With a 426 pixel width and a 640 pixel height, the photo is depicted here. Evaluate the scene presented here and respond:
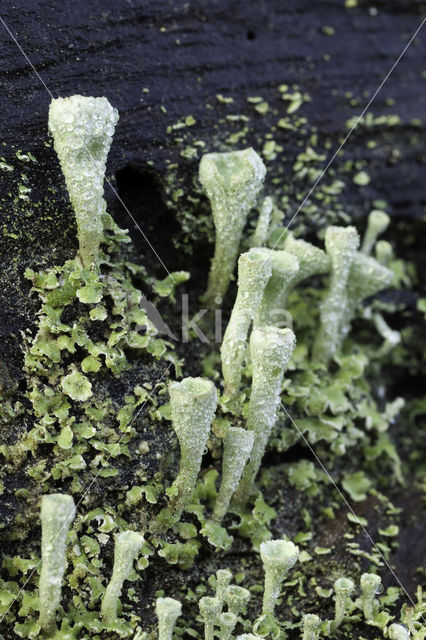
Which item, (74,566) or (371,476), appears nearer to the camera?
(74,566)

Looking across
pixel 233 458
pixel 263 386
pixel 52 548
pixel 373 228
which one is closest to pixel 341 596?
pixel 233 458

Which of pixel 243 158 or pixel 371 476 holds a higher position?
pixel 243 158

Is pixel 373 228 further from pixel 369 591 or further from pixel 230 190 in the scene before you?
pixel 369 591

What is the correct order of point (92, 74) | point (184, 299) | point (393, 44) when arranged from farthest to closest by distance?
point (393, 44) → point (184, 299) → point (92, 74)

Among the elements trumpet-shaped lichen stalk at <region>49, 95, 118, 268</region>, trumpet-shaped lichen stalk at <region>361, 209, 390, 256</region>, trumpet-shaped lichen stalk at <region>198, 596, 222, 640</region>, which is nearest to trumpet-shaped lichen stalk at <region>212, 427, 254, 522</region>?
trumpet-shaped lichen stalk at <region>198, 596, 222, 640</region>

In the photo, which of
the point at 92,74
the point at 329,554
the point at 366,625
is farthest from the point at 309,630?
the point at 92,74

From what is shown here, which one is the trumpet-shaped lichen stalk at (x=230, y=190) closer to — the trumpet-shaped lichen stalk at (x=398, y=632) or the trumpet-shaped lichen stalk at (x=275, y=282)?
the trumpet-shaped lichen stalk at (x=275, y=282)

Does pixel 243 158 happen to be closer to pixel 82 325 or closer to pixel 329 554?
pixel 82 325

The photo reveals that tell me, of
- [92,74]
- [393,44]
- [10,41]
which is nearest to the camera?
[10,41]

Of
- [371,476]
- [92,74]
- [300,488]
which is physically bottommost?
[371,476]
